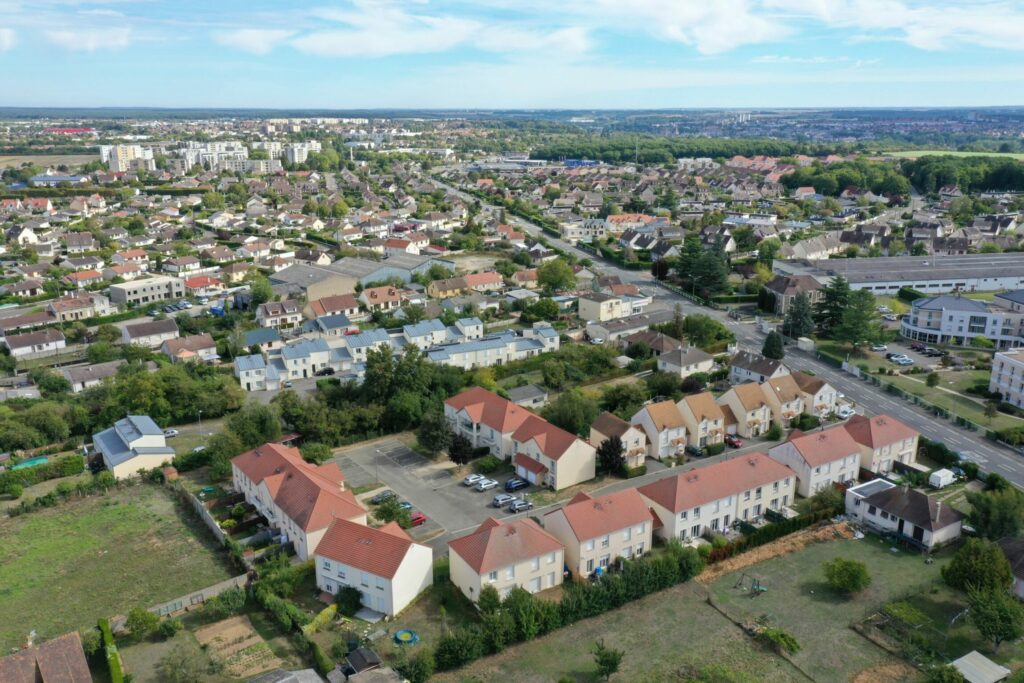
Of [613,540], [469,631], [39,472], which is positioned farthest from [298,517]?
[39,472]

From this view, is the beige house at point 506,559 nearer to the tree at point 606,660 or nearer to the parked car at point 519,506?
the tree at point 606,660

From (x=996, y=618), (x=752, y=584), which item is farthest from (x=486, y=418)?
(x=996, y=618)

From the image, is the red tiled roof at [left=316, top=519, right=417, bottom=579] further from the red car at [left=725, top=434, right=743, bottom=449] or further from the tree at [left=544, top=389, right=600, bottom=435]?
the red car at [left=725, top=434, right=743, bottom=449]

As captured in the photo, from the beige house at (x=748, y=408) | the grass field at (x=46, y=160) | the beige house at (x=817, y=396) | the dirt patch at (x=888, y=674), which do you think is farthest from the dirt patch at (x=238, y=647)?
the grass field at (x=46, y=160)

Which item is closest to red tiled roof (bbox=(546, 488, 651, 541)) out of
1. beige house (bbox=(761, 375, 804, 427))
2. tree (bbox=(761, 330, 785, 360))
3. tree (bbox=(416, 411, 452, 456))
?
tree (bbox=(416, 411, 452, 456))

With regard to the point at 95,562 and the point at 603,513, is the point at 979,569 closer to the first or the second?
the point at 603,513

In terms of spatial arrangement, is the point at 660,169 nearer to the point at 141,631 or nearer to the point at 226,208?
the point at 226,208
